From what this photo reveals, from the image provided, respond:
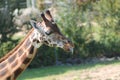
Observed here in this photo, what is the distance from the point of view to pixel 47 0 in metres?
27.4

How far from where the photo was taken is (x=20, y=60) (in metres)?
4.54

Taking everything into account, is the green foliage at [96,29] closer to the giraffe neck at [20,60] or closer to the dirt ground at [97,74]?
the dirt ground at [97,74]

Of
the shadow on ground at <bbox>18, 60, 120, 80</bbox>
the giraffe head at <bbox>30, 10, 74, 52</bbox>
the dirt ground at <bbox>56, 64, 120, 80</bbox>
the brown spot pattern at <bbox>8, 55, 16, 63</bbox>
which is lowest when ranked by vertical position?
the shadow on ground at <bbox>18, 60, 120, 80</bbox>

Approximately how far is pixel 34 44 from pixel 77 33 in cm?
1074

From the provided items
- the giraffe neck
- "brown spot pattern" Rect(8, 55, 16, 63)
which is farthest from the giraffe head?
"brown spot pattern" Rect(8, 55, 16, 63)

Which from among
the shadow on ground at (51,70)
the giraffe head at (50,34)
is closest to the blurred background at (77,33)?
the shadow on ground at (51,70)

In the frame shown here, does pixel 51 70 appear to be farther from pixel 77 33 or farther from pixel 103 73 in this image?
pixel 77 33

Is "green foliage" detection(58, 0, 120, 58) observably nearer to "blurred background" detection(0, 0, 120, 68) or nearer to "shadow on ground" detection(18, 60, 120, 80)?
"blurred background" detection(0, 0, 120, 68)

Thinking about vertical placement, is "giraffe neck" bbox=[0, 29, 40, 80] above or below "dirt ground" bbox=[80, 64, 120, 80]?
above

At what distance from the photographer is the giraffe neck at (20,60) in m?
4.52

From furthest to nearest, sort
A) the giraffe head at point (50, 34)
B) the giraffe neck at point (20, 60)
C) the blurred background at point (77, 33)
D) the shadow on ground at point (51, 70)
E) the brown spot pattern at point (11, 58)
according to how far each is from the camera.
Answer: the blurred background at point (77, 33)
the shadow on ground at point (51, 70)
the brown spot pattern at point (11, 58)
the giraffe neck at point (20, 60)
the giraffe head at point (50, 34)

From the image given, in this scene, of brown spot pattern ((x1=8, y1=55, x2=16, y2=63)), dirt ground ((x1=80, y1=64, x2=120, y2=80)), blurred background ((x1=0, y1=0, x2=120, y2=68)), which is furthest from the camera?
blurred background ((x1=0, y1=0, x2=120, y2=68))

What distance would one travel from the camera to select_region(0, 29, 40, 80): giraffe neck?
452cm

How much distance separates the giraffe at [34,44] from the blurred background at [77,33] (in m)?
8.94
